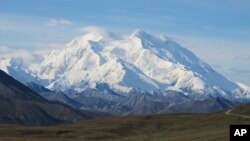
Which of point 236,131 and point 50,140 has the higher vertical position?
point 50,140

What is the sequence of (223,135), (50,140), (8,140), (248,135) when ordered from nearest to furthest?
(248,135)
(223,135)
(8,140)
(50,140)

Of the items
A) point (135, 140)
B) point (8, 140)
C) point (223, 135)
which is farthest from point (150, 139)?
point (8, 140)

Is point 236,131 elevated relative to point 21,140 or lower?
lower

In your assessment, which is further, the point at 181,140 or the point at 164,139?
the point at 164,139

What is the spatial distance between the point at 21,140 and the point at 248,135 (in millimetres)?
165073

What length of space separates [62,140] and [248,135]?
169176mm

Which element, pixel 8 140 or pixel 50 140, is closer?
pixel 8 140

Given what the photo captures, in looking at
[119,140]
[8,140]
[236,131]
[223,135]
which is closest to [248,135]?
[236,131]

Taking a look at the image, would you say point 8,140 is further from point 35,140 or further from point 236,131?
point 236,131

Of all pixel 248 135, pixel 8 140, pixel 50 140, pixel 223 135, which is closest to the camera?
pixel 248 135

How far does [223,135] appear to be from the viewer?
166 metres

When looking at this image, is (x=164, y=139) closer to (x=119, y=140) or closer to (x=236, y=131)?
(x=119, y=140)

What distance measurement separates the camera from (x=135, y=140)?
A: 628 ft

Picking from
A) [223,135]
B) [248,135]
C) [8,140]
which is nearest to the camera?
[248,135]
